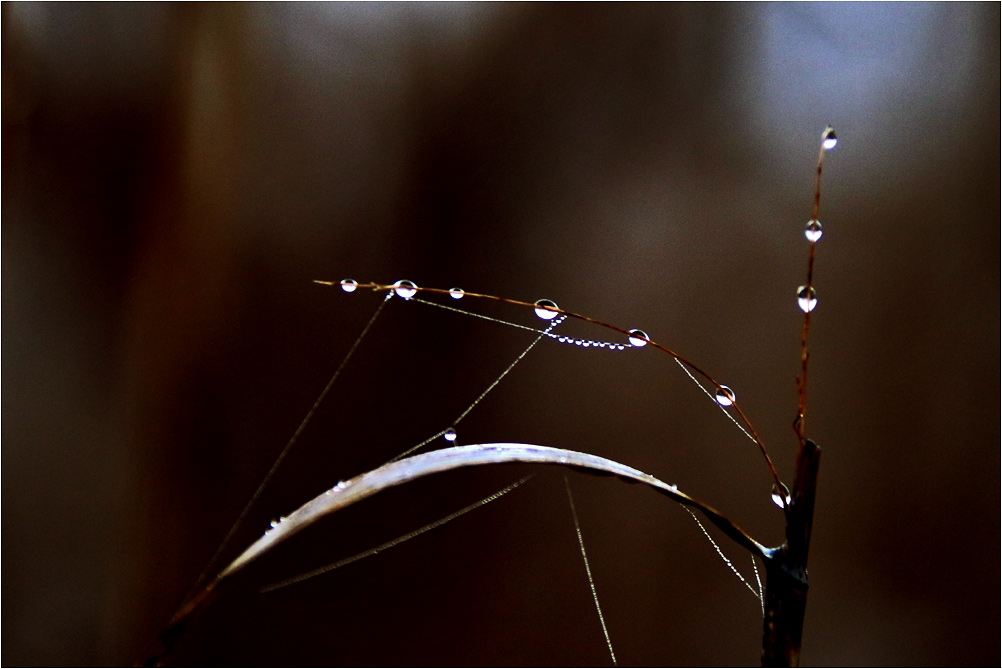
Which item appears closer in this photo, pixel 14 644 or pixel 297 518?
pixel 297 518

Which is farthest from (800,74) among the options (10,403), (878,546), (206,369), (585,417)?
(10,403)

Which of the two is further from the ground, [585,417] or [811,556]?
[585,417]

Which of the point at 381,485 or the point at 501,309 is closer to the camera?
the point at 381,485

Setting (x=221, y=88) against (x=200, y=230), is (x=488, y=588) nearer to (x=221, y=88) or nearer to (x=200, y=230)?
(x=200, y=230)

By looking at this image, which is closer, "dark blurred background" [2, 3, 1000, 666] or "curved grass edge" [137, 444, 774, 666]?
"curved grass edge" [137, 444, 774, 666]

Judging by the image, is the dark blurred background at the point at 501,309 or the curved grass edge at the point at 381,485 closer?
the curved grass edge at the point at 381,485

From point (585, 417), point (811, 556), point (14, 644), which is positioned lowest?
point (14, 644)
